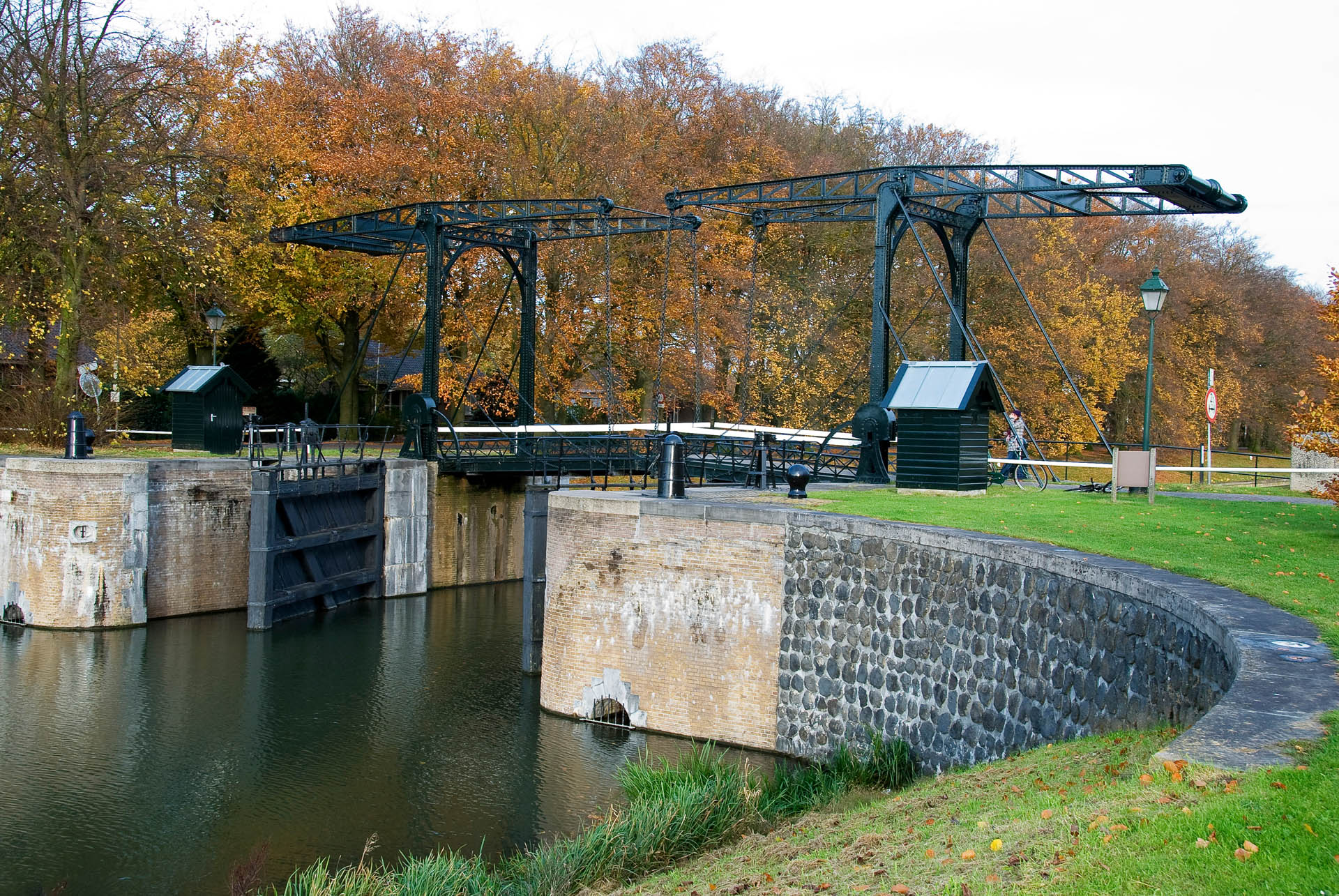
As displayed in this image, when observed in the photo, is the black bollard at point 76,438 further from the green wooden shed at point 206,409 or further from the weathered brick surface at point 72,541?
the green wooden shed at point 206,409

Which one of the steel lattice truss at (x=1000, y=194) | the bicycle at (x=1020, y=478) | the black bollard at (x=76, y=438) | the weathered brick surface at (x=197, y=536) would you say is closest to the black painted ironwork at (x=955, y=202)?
the steel lattice truss at (x=1000, y=194)

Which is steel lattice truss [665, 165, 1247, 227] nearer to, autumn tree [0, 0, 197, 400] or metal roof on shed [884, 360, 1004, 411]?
metal roof on shed [884, 360, 1004, 411]

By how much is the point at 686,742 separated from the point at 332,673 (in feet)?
20.8

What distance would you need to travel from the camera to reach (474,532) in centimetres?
2584

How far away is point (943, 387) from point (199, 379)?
630 inches

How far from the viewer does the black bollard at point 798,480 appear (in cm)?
1595

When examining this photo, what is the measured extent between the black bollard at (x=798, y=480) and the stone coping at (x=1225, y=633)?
1925mm

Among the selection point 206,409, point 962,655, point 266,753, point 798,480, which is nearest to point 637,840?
point 962,655

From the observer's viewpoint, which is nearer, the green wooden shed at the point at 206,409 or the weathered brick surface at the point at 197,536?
the weathered brick surface at the point at 197,536

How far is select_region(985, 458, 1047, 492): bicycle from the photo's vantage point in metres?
19.2

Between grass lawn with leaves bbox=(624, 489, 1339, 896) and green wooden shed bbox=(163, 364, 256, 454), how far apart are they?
18897 mm

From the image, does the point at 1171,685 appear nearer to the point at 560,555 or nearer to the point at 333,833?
the point at 333,833

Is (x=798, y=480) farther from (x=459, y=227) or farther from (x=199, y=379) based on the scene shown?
(x=199, y=379)

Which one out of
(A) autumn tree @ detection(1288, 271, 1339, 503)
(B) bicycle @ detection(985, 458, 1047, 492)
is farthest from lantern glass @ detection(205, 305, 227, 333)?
(A) autumn tree @ detection(1288, 271, 1339, 503)
